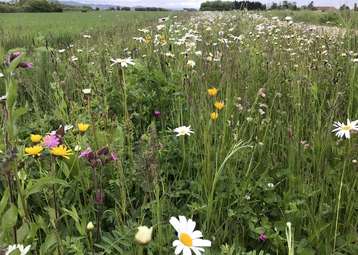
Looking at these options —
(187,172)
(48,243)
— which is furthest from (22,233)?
(187,172)

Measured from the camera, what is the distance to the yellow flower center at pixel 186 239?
107 centimetres

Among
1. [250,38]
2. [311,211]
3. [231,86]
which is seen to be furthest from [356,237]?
[250,38]

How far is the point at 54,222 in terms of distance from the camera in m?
1.34

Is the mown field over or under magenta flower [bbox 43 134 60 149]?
under

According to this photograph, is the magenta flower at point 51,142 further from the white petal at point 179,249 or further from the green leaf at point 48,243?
the white petal at point 179,249

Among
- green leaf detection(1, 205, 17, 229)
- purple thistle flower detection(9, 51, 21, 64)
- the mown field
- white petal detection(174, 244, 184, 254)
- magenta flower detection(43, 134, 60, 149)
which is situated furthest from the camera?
magenta flower detection(43, 134, 60, 149)

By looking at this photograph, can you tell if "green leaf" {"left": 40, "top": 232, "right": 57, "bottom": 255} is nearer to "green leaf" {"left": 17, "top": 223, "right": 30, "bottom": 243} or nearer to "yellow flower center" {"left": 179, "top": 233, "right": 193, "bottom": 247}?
"green leaf" {"left": 17, "top": 223, "right": 30, "bottom": 243}

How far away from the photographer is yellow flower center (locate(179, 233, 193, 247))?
107cm

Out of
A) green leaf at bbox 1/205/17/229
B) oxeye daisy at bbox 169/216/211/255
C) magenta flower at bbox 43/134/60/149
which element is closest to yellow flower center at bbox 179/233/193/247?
oxeye daisy at bbox 169/216/211/255

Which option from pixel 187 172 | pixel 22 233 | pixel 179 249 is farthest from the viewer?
pixel 187 172

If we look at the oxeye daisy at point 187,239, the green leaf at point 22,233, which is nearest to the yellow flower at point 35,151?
the green leaf at point 22,233

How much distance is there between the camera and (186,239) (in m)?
1.08

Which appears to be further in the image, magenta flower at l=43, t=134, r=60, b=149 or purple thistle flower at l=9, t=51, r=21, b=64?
magenta flower at l=43, t=134, r=60, b=149

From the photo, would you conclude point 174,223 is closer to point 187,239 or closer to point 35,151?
point 187,239
